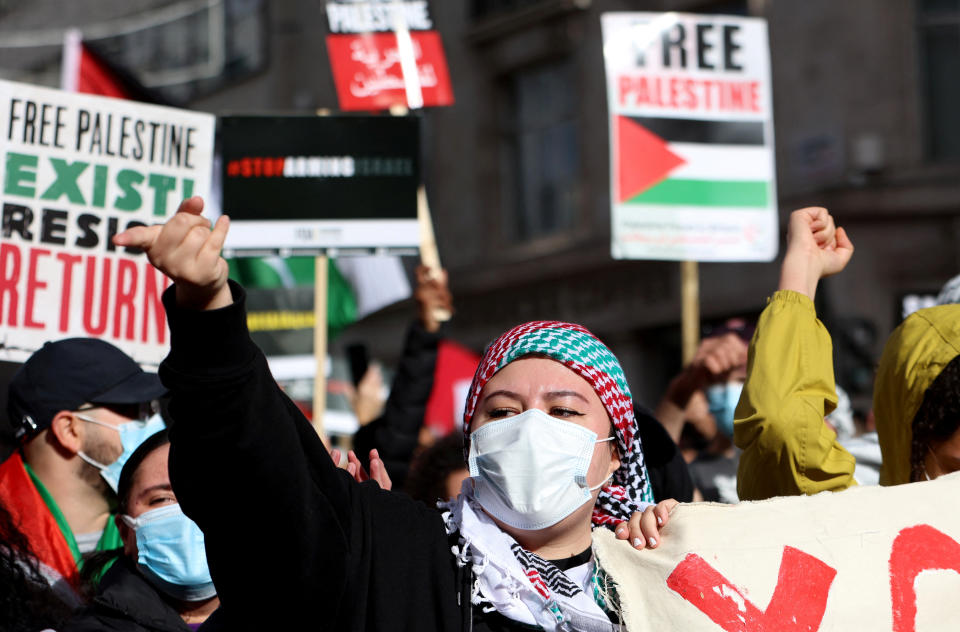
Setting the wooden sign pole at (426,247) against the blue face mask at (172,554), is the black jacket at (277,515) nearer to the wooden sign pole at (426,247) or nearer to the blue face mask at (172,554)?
the blue face mask at (172,554)

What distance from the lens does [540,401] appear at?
2299 millimetres

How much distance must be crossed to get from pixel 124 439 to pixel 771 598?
200 centimetres

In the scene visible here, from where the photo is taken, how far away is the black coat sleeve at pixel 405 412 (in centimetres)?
425

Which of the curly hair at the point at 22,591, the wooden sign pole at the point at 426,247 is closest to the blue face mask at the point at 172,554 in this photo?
the curly hair at the point at 22,591

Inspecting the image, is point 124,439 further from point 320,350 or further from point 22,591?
point 320,350

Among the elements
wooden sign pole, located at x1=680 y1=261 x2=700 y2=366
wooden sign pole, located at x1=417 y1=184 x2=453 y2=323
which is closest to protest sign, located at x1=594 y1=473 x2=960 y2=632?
wooden sign pole, located at x1=417 y1=184 x2=453 y2=323

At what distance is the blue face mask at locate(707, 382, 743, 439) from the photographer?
4.44m

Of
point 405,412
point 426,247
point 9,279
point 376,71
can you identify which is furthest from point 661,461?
point 376,71

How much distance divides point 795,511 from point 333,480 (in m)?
0.84

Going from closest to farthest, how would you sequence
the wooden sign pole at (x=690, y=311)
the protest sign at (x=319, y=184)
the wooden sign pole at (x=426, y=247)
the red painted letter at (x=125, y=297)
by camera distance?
1. the red painted letter at (x=125, y=297)
2. the wooden sign pole at (x=426, y=247)
3. the protest sign at (x=319, y=184)
4. the wooden sign pole at (x=690, y=311)

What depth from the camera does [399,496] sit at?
221 cm

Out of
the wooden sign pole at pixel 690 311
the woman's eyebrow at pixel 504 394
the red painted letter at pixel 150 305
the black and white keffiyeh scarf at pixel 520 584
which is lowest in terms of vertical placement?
the black and white keffiyeh scarf at pixel 520 584

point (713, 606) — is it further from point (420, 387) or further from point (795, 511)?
point (420, 387)

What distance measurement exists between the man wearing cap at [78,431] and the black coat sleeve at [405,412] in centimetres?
88
